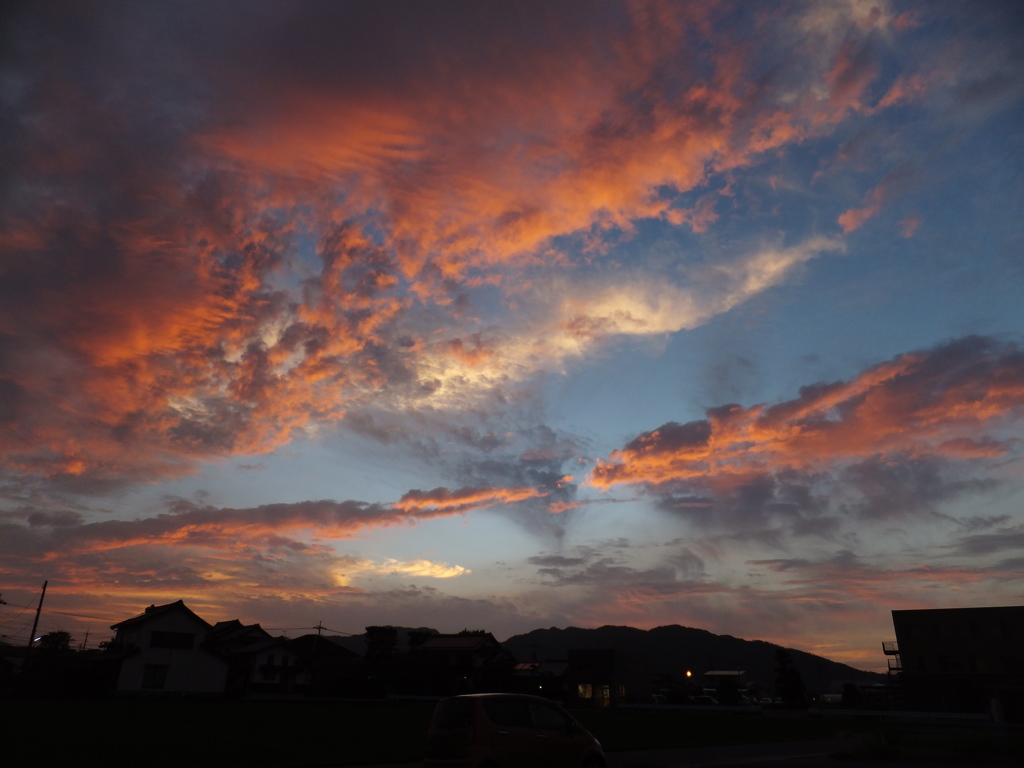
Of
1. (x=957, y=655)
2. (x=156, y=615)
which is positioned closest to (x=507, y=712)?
(x=156, y=615)

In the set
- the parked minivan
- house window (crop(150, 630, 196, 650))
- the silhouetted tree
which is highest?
house window (crop(150, 630, 196, 650))

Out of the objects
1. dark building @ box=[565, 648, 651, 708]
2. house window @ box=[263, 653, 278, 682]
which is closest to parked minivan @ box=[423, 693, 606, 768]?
dark building @ box=[565, 648, 651, 708]

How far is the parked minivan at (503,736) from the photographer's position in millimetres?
11547

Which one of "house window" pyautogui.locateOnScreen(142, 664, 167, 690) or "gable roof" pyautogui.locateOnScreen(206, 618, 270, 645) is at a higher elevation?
"gable roof" pyautogui.locateOnScreen(206, 618, 270, 645)

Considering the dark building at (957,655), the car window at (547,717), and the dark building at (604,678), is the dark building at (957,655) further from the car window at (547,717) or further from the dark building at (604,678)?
the car window at (547,717)

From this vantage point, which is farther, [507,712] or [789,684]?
[789,684]

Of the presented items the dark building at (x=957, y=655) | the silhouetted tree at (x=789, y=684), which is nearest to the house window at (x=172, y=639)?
the silhouetted tree at (x=789, y=684)

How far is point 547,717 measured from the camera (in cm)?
1280

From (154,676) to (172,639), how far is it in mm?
3064

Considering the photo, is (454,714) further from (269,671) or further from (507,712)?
Answer: (269,671)

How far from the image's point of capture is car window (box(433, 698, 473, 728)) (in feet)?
38.9

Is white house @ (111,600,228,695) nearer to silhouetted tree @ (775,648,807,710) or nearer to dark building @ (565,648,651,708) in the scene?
dark building @ (565,648,651,708)

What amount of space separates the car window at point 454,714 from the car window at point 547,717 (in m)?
1.38

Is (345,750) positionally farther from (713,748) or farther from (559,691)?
(559,691)
